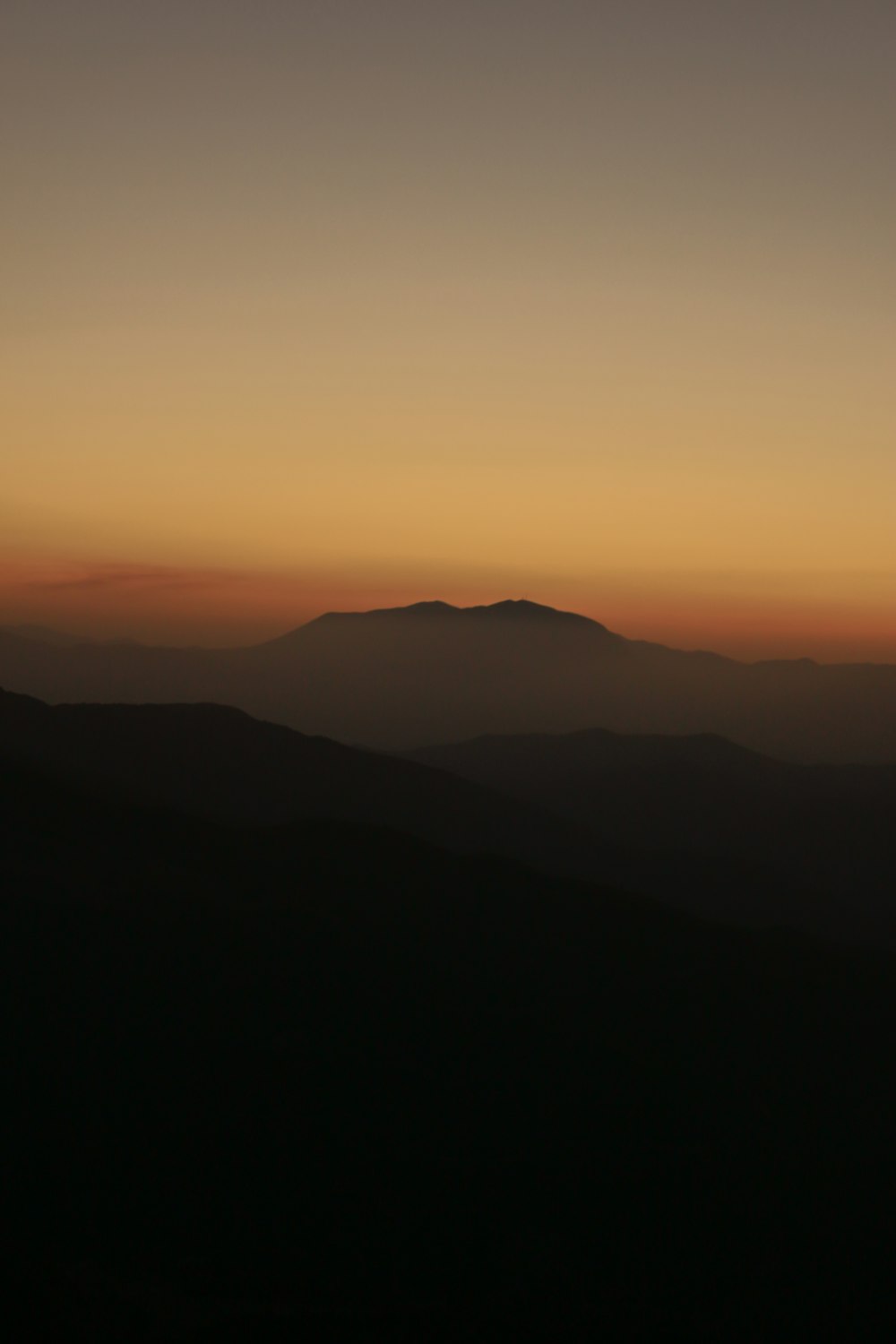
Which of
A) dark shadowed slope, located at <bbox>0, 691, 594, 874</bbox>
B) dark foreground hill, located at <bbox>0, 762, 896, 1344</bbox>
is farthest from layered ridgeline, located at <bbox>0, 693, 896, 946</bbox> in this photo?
dark foreground hill, located at <bbox>0, 762, 896, 1344</bbox>

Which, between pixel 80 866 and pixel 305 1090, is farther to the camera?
pixel 80 866

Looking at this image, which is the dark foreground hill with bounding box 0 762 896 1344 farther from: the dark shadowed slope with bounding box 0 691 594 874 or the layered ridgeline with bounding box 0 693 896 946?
the dark shadowed slope with bounding box 0 691 594 874

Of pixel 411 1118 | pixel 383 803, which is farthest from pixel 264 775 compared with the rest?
pixel 411 1118

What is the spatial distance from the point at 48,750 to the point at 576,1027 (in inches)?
2738

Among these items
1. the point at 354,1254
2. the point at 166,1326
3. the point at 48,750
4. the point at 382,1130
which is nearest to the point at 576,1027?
the point at 382,1130

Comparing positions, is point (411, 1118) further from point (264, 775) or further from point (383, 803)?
point (383, 803)

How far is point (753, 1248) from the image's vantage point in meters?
48.7

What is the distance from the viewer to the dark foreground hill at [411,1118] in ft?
139

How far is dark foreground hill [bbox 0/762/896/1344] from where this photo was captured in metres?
42.3

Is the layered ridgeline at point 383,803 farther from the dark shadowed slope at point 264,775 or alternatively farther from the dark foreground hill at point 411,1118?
the dark foreground hill at point 411,1118

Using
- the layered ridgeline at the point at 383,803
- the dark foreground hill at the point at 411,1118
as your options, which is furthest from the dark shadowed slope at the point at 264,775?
the dark foreground hill at the point at 411,1118

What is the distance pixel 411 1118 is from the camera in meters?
52.0

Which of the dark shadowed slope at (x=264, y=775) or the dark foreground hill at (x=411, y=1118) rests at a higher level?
the dark shadowed slope at (x=264, y=775)

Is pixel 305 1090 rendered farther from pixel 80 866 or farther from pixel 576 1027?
pixel 80 866
